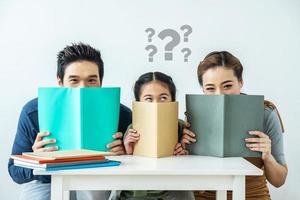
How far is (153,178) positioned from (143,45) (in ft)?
4.03

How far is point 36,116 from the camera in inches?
72.3

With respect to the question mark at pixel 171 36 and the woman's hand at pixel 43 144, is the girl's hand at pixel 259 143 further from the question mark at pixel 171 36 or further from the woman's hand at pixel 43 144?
the question mark at pixel 171 36

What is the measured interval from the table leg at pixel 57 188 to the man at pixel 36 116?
378 millimetres

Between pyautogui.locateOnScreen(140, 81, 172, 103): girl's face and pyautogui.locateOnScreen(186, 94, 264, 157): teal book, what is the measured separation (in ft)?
0.81

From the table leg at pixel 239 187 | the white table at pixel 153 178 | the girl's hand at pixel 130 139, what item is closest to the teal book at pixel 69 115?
the girl's hand at pixel 130 139

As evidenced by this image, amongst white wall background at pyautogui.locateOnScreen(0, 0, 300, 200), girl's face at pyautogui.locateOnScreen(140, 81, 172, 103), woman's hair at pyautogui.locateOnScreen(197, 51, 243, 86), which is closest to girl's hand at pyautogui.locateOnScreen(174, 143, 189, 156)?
girl's face at pyautogui.locateOnScreen(140, 81, 172, 103)

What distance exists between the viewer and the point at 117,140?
168 centimetres

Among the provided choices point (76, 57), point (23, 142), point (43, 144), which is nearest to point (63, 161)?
point (43, 144)

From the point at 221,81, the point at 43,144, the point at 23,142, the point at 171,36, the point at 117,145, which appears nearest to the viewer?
the point at 43,144

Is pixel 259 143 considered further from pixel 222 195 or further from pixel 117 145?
pixel 117 145

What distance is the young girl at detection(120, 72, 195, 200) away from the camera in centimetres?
169

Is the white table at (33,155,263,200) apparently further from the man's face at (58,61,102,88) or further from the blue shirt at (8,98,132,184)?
the man's face at (58,61,102,88)

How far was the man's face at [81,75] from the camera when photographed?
1.91m

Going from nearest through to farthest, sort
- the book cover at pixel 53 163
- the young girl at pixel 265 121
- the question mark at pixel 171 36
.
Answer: the book cover at pixel 53 163 < the young girl at pixel 265 121 < the question mark at pixel 171 36
